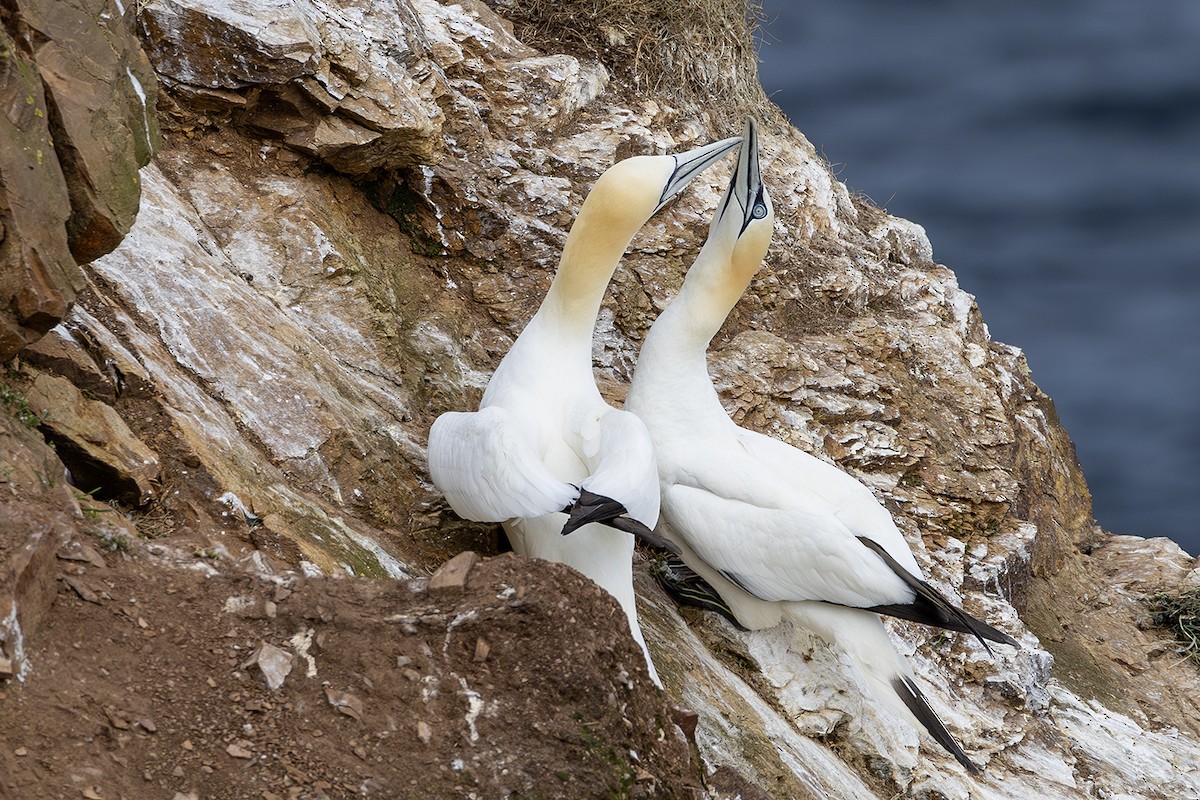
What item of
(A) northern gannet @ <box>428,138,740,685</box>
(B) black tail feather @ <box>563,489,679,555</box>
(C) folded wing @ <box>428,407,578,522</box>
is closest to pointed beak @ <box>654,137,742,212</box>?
(A) northern gannet @ <box>428,138,740,685</box>

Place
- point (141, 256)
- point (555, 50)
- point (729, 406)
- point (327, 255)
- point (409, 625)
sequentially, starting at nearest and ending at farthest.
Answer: point (409, 625) → point (141, 256) → point (327, 255) → point (729, 406) → point (555, 50)

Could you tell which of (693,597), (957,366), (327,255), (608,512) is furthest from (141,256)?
(957,366)

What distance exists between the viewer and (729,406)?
6570mm

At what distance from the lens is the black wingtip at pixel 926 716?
5.05 m

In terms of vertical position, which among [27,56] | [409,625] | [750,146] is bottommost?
[409,625]

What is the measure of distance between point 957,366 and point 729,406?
5.34 ft

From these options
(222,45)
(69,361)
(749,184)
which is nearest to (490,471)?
(69,361)

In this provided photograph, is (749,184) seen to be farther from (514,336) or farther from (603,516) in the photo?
(603,516)

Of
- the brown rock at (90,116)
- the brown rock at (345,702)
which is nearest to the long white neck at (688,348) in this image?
the brown rock at (90,116)

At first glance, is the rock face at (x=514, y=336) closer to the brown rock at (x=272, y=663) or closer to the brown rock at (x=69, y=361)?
the brown rock at (x=69, y=361)

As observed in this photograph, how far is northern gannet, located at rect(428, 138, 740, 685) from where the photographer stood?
13.4ft

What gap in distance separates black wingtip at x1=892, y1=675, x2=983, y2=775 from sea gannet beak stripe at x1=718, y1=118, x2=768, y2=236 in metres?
2.06

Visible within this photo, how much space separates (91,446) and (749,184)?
10.5ft

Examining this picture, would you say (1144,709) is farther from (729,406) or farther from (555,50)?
(555,50)
